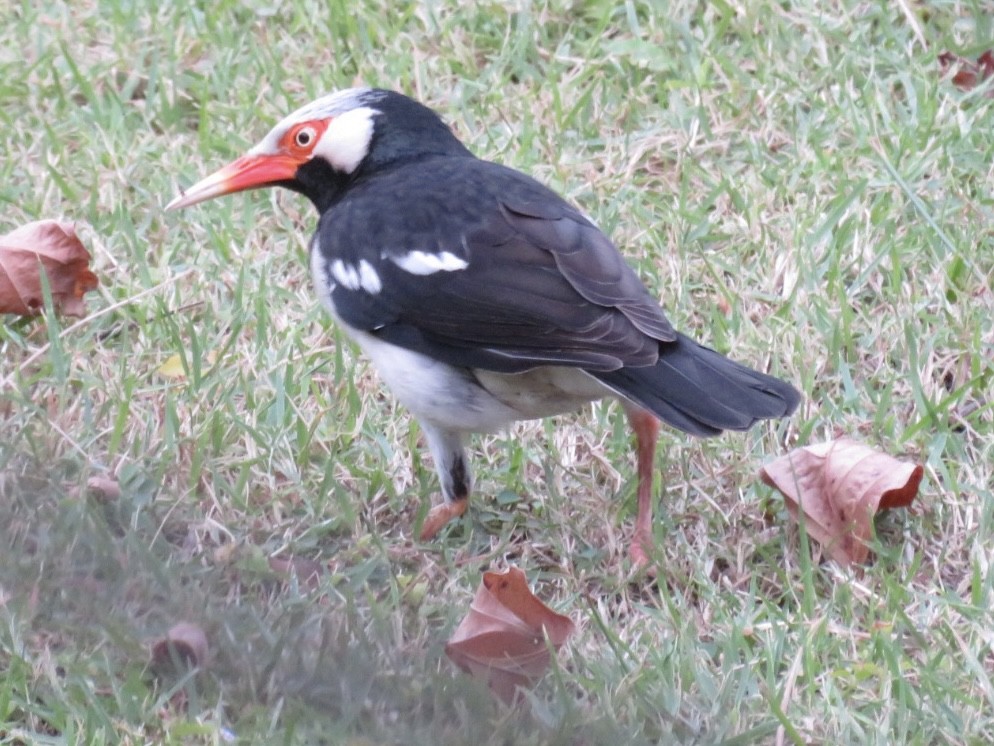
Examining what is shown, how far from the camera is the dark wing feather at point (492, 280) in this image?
11.9 feet

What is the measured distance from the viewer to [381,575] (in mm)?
3742

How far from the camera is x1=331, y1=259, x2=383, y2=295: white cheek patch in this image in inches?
153

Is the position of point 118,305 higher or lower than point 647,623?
higher

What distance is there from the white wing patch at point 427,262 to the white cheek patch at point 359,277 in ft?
0.22

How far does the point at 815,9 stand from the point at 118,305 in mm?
3036

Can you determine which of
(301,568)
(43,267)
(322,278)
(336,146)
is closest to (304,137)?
(336,146)

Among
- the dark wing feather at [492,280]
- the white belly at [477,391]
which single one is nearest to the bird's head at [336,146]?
the dark wing feather at [492,280]

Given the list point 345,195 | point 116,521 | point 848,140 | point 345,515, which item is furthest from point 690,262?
point 116,521

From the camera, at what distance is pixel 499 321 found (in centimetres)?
366

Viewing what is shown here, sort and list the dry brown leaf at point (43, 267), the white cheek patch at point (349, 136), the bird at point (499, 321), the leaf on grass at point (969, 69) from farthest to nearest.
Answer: the leaf on grass at point (969, 69) → the dry brown leaf at point (43, 267) → the white cheek patch at point (349, 136) → the bird at point (499, 321)

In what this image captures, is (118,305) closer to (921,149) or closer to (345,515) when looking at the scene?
(345,515)

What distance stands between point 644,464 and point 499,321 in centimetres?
63

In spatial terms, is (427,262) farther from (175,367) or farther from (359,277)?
(175,367)

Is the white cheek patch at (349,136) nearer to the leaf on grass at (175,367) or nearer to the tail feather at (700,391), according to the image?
the leaf on grass at (175,367)
